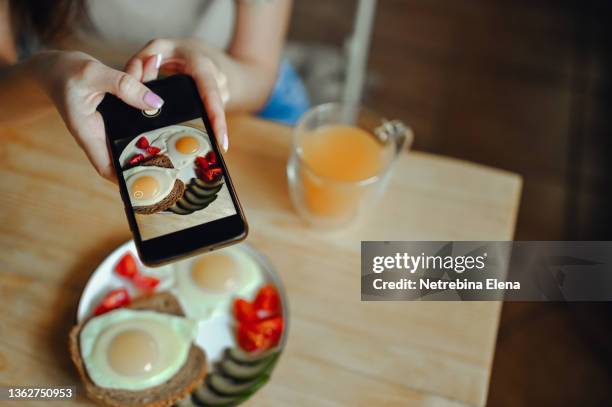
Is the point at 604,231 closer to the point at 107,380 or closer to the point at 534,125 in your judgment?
the point at 534,125

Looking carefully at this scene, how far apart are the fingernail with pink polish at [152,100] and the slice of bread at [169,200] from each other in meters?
0.07

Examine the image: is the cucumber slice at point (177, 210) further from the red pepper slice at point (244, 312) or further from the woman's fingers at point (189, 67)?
the red pepper slice at point (244, 312)

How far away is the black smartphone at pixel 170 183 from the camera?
1.11 feet

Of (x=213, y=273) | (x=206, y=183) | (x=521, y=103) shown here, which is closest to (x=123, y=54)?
(x=206, y=183)

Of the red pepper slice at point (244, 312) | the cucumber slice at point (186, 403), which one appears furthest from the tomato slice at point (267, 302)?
the cucumber slice at point (186, 403)

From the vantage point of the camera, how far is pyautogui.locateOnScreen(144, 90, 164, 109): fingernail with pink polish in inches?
14.4

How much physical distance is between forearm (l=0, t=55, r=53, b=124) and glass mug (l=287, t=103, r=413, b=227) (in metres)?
0.29

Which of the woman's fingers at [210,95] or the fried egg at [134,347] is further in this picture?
the fried egg at [134,347]

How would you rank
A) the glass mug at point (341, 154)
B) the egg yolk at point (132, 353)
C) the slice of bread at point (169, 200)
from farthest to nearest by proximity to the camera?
the glass mug at point (341, 154) < the egg yolk at point (132, 353) < the slice of bread at point (169, 200)

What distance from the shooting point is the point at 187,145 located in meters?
0.36

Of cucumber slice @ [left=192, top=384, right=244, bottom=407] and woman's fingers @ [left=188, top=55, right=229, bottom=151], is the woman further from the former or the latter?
cucumber slice @ [left=192, top=384, right=244, bottom=407]

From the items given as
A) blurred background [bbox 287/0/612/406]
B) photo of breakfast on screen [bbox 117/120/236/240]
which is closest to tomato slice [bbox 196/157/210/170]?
photo of breakfast on screen [bbox 117/120/236/240]

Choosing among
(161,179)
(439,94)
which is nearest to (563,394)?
(439,94)

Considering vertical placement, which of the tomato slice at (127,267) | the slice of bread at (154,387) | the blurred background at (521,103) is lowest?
the blurred background at (521,103)
